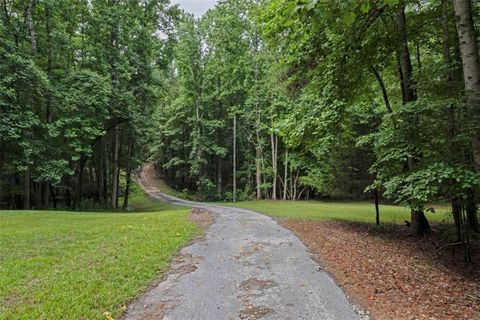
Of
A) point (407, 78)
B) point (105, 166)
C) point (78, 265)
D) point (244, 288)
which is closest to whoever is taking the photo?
point (244, 288)

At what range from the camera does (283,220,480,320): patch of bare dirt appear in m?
4.64

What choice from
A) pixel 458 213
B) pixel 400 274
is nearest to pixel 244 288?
pixel 400 274

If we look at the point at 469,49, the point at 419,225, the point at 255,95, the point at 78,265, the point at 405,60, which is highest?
the point at 255,95

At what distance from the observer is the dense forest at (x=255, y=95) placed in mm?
6866

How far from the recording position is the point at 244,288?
533 centimetres

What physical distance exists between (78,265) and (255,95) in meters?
25.6

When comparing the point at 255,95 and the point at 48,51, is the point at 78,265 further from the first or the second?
the point at 255,95

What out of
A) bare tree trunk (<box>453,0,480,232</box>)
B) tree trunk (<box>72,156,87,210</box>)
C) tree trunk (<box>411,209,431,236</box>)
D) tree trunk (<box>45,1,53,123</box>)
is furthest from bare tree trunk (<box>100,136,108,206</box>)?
bare tree trunk (<box>453,0,480,232</box>)

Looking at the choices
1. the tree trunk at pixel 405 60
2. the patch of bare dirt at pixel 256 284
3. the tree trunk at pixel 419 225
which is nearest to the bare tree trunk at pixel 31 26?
the tree trunk at pixel 405 60

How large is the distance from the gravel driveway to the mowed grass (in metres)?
0.45

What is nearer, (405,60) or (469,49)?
(469,49)

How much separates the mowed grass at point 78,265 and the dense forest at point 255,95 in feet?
14.6

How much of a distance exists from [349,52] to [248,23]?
955 inches

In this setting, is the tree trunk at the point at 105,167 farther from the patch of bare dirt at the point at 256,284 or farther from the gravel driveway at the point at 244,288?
the patch of bare dirt at the point at 256,284
